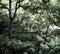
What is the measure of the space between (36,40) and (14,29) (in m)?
1.69

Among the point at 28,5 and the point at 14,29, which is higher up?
the point at 28,5

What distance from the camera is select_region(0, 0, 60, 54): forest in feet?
21.7

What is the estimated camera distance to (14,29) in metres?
8.27

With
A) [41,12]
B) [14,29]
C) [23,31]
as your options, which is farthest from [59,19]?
[14,29]

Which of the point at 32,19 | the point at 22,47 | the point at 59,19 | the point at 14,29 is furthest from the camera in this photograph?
the point at 14,29

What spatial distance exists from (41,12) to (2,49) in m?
2.45

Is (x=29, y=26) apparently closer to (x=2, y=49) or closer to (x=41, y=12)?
(x=41, y=12)

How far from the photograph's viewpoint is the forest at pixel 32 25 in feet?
21.7

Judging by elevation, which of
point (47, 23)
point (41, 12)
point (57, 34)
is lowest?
point (57, 34)

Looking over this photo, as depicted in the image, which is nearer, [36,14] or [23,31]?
[36,14]

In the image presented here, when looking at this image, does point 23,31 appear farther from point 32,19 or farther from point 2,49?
point 2,49

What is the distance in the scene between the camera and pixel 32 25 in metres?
7.73

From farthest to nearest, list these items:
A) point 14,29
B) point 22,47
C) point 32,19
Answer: point 14,29 < point 32,19 < point 22,47

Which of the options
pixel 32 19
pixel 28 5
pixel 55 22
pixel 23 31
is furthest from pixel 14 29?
pixel 55 22
